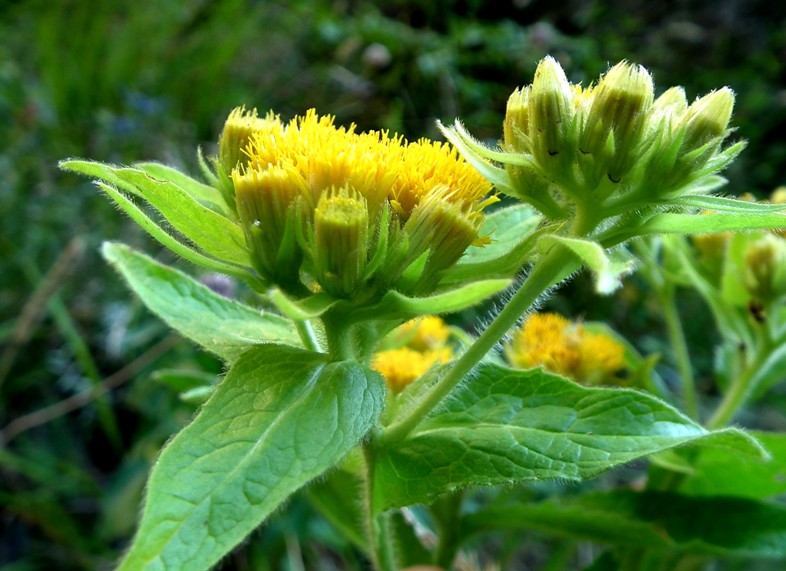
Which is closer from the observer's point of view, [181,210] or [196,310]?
[181,210]

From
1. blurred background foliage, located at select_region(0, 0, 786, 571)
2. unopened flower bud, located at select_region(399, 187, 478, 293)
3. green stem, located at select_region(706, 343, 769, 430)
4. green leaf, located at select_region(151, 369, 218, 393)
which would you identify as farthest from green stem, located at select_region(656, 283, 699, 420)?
blurred background foliage, located at select_region(0, 0, 786, 571)

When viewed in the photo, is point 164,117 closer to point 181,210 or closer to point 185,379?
point 185,379

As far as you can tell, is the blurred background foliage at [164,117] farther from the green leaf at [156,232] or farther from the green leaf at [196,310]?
the green leaf at [156,232]

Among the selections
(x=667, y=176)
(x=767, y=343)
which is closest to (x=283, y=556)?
(x=767, y=343)

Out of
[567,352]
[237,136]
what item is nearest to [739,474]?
[567,352]

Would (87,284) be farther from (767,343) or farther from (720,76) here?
(720,76)

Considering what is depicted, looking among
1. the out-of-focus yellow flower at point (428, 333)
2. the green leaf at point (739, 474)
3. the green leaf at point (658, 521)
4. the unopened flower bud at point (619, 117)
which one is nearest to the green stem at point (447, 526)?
the green leaf at point (658, 521)
